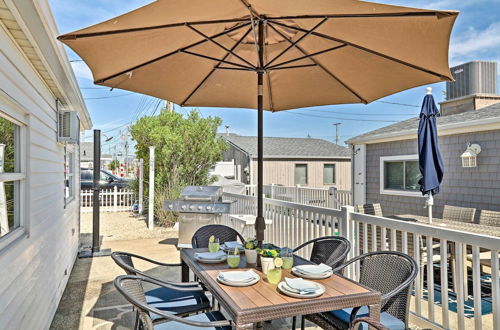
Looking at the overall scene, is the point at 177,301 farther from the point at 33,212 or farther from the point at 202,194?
the point at 202,194

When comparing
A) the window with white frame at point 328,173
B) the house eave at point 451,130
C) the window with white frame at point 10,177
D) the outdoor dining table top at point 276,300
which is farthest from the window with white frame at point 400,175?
the window with white frame at point 328,173

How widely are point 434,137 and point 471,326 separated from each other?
11.2ft

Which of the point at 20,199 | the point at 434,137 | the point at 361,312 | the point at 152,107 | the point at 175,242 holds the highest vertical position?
the point at 152,107

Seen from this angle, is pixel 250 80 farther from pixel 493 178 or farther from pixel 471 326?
pixel 493 178

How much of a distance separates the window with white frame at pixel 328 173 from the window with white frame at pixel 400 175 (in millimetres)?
9618

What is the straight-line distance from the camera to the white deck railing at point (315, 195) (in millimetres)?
10258

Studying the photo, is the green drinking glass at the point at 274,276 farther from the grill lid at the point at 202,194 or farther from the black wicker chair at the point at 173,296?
the grill lid at the point at 202,194

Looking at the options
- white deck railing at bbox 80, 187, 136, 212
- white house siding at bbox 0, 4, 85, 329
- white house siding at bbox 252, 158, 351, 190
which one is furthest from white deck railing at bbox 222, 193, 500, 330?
white house siding at bbox 252, 158, 351, 190

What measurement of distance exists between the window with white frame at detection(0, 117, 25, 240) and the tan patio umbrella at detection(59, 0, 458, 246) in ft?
2.47

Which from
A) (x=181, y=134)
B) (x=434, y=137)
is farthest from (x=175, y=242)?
(x=434, y=137)

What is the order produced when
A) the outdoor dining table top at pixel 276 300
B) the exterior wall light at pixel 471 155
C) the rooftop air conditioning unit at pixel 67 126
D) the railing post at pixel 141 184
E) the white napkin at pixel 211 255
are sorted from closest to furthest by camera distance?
1. the outdoor dining table top at pixel 276 300
2. the white napkin at pixel 211 255
3. the rooftop air conditioning unit at pixel 67 126
4. the exterior wall light at pixel 471 155
5. the railing post at pixel 141 184

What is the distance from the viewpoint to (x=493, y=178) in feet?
22.1

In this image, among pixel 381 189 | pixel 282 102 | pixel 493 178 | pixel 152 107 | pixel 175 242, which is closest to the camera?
pixel 282 102

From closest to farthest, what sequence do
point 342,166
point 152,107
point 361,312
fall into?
point 361,312
point 152,107
point 342,166
